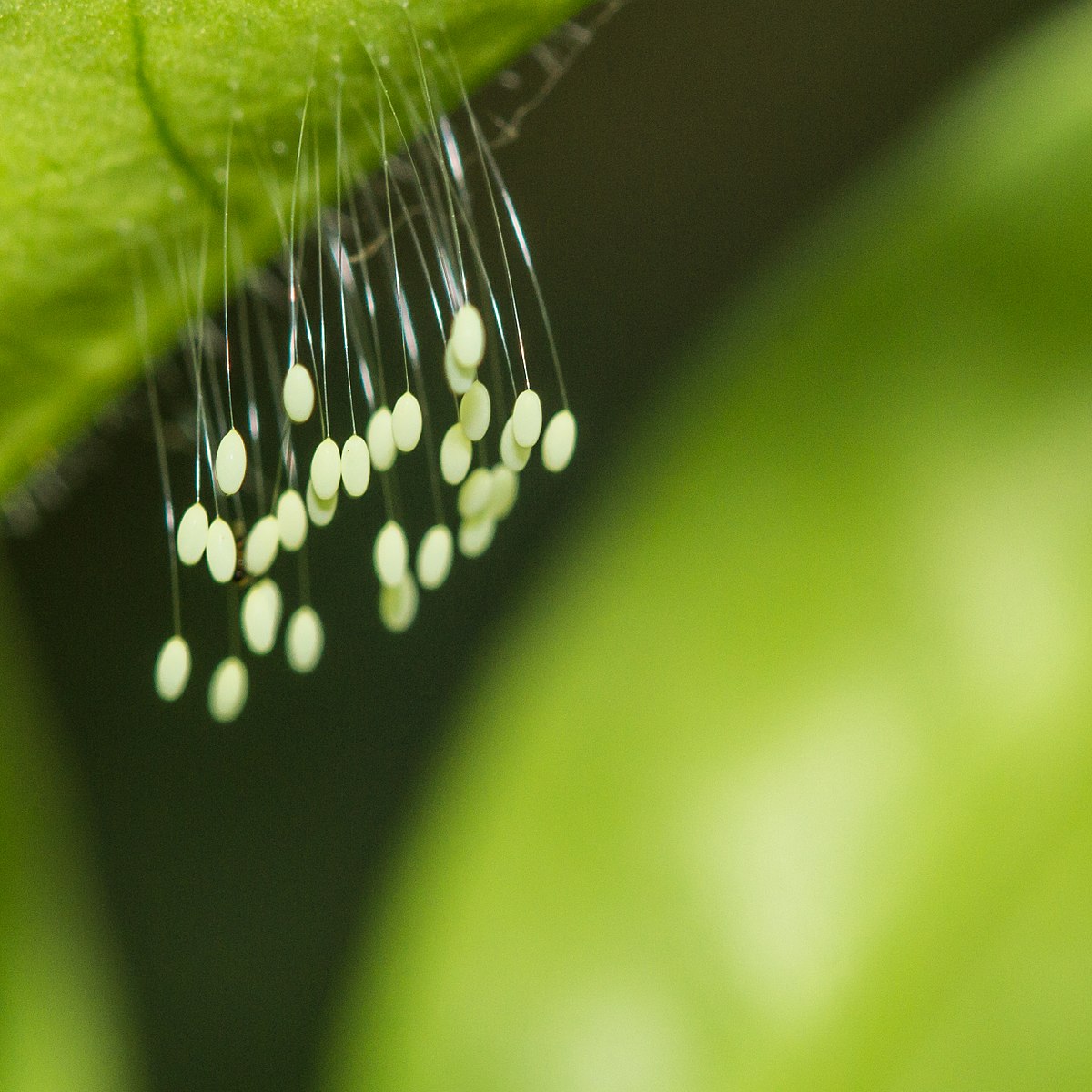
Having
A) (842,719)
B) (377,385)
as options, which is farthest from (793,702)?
(377,385)

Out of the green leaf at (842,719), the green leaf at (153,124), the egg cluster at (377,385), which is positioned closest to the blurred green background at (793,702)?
the green leaf at (842,719)

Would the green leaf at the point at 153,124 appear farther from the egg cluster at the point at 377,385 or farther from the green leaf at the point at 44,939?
the green leaf at the point at 44,939

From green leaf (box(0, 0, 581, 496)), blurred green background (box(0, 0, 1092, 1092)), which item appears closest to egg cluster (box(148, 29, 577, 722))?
green leaf (box(0, 0, 581, 496))

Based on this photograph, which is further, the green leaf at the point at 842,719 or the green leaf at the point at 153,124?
the green leaf at the point at 842,719

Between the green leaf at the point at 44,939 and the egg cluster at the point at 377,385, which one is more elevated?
the egg cluster at the point at 377,385

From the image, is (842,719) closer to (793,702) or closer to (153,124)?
(793,702)

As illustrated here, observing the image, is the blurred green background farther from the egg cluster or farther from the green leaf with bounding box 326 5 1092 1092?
the egg cluster
